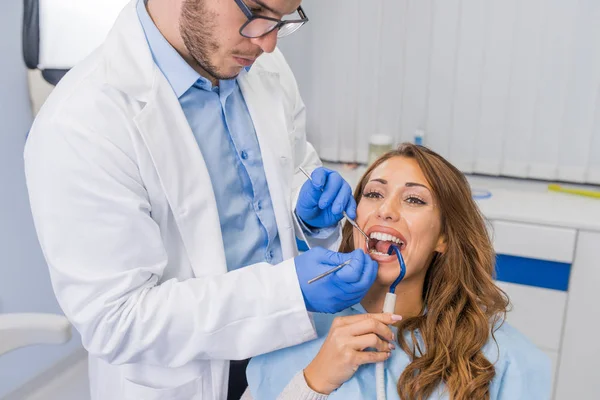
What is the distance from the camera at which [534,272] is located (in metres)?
1.96

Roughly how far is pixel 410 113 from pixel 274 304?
4.74 feet

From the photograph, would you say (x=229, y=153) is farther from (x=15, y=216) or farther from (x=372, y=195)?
(x=15, y=216)

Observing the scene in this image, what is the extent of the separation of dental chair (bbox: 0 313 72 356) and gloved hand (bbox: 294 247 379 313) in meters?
0.55

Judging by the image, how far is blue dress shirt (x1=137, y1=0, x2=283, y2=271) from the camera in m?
1.18

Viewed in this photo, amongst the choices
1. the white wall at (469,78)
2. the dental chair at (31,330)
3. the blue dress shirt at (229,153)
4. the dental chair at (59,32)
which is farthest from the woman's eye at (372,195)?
the dental chair at (59,32)

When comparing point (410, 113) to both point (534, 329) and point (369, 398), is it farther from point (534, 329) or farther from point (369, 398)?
point (369, 398)

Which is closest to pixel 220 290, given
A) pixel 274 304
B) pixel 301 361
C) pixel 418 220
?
pixel 274 304

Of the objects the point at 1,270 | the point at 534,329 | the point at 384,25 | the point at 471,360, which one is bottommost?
the point at 534,329

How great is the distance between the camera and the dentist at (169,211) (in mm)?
1013

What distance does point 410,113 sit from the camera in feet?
7.62

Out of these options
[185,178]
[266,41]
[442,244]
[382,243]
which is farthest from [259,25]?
[442,244]

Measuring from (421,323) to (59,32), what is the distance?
1629mm

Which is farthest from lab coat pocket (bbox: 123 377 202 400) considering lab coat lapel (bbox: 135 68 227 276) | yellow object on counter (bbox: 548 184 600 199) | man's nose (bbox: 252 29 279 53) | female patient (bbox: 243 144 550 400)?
yellow object on counter (bbox: 548 184 600 199)

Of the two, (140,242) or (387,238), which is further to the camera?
(387,238)
